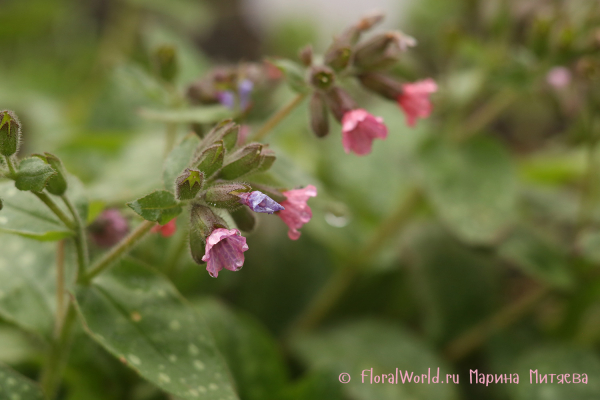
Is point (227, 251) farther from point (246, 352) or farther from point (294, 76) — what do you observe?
point (246, 352)

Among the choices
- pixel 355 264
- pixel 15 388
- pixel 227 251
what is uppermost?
pixel 355 264

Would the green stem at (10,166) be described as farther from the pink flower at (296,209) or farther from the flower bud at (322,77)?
the flower bud at (322,77)

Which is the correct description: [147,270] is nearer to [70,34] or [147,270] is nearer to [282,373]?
[282,373]

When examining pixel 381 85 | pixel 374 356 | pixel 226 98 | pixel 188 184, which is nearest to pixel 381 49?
pixel 381 85

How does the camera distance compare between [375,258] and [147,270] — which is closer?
[147,270]

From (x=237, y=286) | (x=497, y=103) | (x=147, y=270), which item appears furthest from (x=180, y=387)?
(x=497, y=103)

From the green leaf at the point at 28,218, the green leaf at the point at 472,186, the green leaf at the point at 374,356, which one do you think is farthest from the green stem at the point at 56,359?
the green leaf at the point at 472,186

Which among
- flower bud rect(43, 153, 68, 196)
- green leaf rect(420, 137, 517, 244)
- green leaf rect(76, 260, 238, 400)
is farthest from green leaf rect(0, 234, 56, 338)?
green leaf rect(420, 137, 517, 244)
